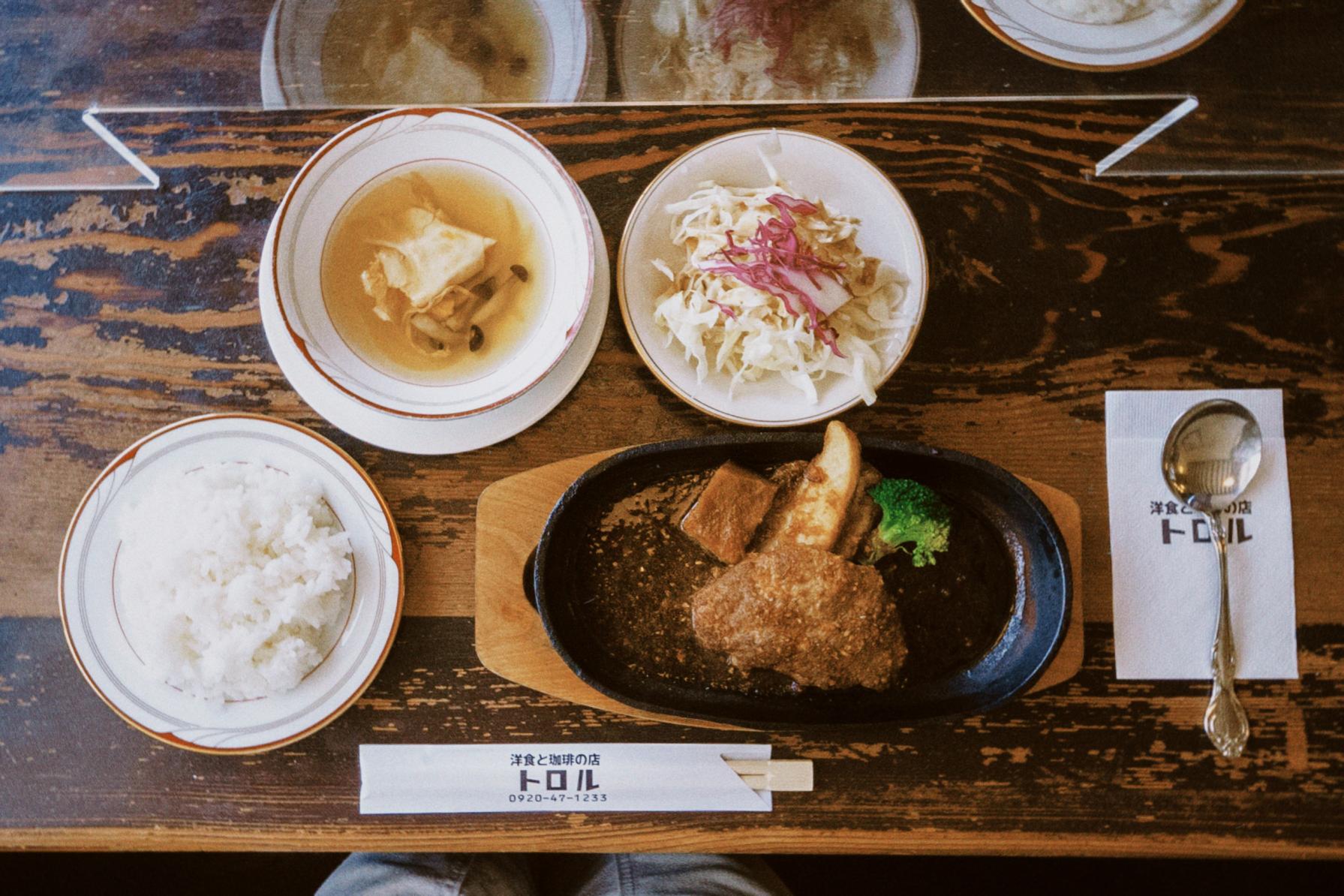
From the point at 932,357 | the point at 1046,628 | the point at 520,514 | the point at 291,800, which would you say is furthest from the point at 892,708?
the point at 291,800

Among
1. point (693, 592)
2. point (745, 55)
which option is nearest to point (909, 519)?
point (693, 592)

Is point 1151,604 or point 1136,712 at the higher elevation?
point 1151,604

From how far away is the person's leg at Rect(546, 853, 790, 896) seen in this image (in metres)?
2.00

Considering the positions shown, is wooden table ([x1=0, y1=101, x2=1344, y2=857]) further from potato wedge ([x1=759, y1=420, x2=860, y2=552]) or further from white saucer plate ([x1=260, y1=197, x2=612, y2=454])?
potato wedge ([x1=759, y1=420, x2=860, y2=552])

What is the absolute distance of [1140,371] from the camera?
181 cm

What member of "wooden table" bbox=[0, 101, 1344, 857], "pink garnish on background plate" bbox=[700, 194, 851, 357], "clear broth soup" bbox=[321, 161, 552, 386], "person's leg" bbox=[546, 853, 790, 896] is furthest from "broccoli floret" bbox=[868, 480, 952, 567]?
"person's leg" bbox=[546, 853, 790, 896]

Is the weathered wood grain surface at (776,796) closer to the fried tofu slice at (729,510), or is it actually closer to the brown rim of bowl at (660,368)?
the fried tofu slice at (729,510)

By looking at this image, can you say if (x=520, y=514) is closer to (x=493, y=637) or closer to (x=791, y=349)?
(x=493, y=637)

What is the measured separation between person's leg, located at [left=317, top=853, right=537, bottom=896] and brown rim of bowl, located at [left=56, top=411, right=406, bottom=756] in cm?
50

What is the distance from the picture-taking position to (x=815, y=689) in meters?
1.75

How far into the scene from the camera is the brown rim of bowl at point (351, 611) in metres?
1.67

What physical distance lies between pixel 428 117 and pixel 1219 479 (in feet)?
5.53

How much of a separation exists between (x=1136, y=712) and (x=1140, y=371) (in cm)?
70

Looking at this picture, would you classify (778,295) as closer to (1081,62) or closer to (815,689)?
(1081,62)
